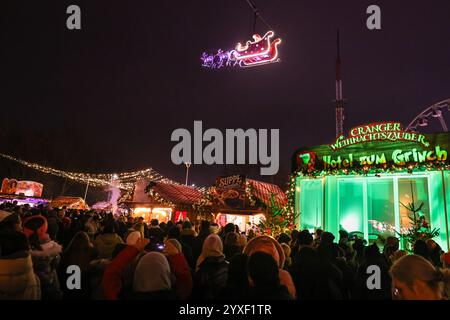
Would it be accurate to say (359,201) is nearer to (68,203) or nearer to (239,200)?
(239,200)

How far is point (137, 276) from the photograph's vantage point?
9.78ft

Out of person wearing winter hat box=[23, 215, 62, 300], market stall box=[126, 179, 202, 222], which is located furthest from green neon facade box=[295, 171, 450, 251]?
person wearing winter hat box=[23, 215, 62, 300]

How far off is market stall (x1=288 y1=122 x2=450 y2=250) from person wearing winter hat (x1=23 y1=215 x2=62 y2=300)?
9287 mm

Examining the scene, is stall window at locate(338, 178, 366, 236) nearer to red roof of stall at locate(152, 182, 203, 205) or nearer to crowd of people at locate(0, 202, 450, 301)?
crowd of people at locate(0, 202, 450, 301)

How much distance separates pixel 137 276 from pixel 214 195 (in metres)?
13.4

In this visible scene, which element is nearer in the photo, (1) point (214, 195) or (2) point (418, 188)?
(2) point (418, 188)

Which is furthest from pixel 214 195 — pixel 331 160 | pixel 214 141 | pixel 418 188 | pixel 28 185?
pixel 28 185

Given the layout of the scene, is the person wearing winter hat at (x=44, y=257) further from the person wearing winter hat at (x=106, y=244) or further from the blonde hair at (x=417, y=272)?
the blonde hair at (x=417, y=272)

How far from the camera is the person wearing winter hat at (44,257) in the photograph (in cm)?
370

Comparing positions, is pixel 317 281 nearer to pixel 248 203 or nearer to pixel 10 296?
pixel 10 296

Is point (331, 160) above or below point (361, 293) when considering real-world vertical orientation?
above

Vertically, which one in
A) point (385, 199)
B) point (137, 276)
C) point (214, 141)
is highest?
point (214, 141)

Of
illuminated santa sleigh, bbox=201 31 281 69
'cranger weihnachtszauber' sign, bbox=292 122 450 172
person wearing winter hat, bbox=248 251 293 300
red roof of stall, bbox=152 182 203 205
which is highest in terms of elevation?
illuminated santa sleigh, bbox=201 31 281 69

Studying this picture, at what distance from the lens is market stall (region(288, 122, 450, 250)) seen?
32.2 feet
